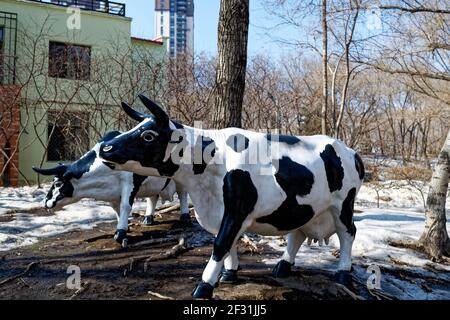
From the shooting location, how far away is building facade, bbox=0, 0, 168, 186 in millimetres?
12742

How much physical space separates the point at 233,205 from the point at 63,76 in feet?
39.9

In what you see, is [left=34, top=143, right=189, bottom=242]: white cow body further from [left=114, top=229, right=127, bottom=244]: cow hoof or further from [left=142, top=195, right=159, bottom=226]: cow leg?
[left=142, top=195, right=159, bottom=226]: cow leg

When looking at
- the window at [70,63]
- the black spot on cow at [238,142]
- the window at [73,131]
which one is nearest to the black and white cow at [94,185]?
the black spot on cow at [238,142]

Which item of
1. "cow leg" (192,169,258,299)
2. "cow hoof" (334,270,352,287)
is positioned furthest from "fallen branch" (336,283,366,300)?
"cow leg" (192,169,258,299)

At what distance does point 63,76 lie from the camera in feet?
44.4

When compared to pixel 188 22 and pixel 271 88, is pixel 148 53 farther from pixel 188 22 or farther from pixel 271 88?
pixel 188 22

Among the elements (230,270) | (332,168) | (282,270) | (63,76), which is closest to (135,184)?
(230,270)

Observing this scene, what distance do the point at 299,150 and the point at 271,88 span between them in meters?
13.8

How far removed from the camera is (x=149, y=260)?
166 inches

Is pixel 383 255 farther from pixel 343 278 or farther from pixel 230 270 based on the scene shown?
pixel 230 270

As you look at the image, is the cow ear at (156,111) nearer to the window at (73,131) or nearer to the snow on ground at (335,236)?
the snow on ground at (335,236)

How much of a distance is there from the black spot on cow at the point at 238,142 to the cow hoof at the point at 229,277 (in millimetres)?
1086
